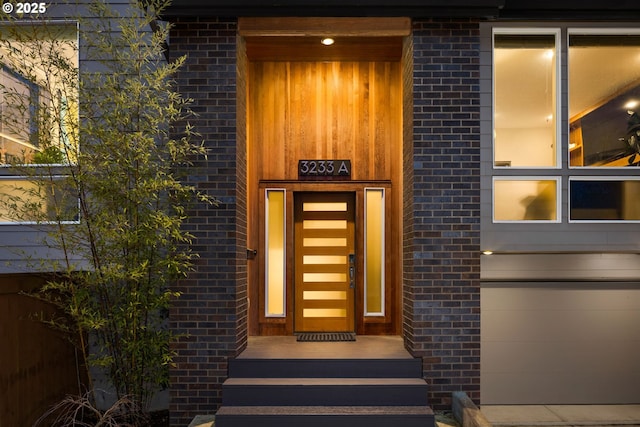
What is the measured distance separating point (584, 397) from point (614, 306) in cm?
113

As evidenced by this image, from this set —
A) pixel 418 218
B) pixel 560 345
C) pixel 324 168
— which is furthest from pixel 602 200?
pixel 324 168

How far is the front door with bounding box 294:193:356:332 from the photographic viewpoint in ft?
21.8

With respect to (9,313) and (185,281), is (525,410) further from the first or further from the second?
(9,313)

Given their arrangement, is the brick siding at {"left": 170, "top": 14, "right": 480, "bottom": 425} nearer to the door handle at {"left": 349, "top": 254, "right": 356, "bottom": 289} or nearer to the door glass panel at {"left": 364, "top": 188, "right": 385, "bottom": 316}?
the door glass panel at {"left": 364, "top": 188, "right": 385, "bottom": 316}

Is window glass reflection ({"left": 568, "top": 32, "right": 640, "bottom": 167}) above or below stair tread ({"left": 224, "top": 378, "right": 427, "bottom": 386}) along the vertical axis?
above

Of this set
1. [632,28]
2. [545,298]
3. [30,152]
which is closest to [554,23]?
[632,28]

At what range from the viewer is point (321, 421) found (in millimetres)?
4535

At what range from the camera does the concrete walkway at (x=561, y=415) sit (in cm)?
521

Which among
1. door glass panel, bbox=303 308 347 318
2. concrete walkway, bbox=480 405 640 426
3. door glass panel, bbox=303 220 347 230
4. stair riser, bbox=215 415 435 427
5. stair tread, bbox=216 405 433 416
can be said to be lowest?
concrete walkway, bbox=480 405 640 426

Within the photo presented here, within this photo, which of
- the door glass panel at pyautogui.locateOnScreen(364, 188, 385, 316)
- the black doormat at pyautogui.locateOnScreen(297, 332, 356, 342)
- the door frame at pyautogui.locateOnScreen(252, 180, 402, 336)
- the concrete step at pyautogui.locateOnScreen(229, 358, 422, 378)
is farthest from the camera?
the door glass panel at pyautogui.locateOnScreen(364, 188, 385, 316)

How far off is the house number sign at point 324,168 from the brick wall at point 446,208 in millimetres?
1439

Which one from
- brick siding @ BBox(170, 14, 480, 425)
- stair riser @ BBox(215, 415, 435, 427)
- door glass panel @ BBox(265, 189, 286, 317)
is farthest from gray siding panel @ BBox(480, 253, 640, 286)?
door glass panel @ BBox(265, 189, 286, 317)

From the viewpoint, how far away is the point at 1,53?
5.77 meters

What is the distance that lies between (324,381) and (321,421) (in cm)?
44
